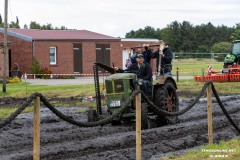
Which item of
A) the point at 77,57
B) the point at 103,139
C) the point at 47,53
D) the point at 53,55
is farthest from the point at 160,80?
the point at 77,57

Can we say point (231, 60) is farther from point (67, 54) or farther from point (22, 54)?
point (22, 54)

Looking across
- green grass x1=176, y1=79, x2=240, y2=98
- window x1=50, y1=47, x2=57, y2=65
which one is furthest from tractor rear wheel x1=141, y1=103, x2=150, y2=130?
window x1=50, y1=47, x2=57, y2=65

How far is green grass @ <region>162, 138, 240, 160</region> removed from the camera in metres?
9.88

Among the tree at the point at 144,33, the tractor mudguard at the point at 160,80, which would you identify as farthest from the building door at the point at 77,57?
the tree at the point at 144,33

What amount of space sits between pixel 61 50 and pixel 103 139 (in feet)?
107

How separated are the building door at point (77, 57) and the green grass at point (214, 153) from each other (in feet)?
113

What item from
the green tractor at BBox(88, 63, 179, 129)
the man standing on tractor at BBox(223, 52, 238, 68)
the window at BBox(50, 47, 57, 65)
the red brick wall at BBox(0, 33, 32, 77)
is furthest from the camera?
the window at BBox(50, 47, 57, 65)

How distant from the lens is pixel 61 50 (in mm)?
44156

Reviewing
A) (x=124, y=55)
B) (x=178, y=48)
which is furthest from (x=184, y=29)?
(x=124, y=55)

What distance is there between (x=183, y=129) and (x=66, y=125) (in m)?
3.12

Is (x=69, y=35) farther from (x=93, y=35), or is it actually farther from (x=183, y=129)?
(x=183, y=129)

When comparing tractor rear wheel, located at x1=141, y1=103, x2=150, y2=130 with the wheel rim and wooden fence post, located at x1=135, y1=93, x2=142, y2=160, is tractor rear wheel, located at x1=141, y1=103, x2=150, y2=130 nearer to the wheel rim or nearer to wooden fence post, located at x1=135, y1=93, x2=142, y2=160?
the wheel rim

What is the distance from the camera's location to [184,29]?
3501 inches

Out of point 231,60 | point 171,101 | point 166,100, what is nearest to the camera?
point 166,100
